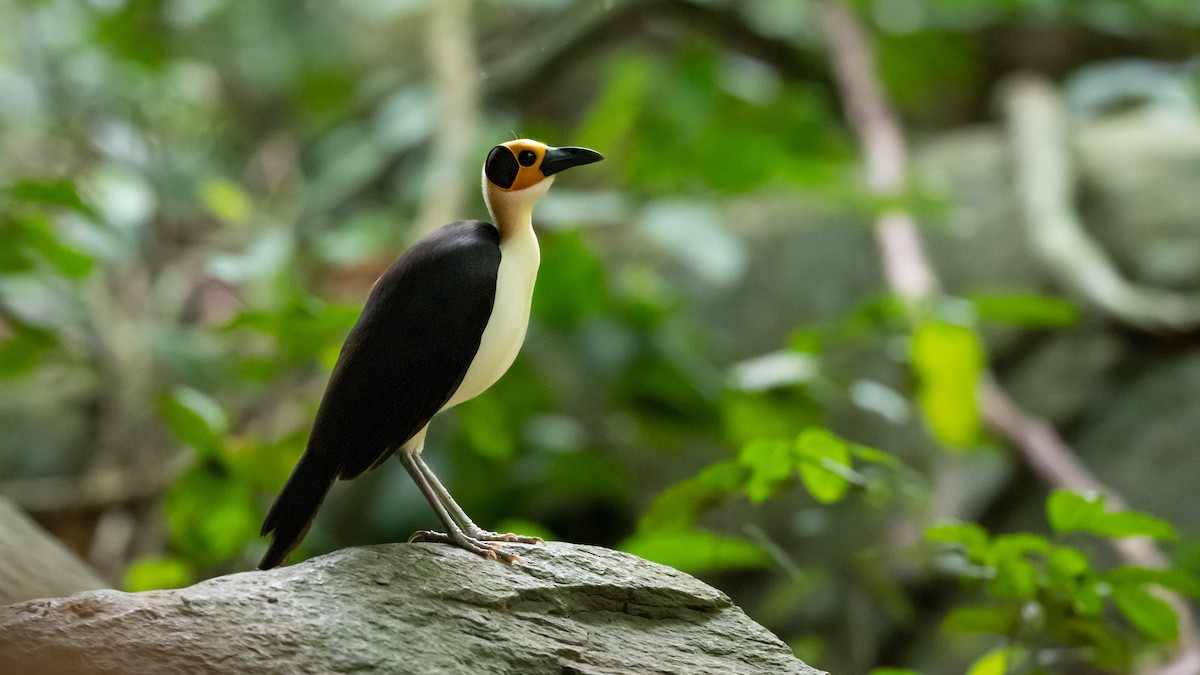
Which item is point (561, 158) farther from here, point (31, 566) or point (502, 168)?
point (31, 566)

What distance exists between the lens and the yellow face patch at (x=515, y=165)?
5.65ft

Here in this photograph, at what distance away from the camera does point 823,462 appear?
1946 millimetres

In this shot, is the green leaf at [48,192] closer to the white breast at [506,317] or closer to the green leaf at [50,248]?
the green leaf at [50,248]

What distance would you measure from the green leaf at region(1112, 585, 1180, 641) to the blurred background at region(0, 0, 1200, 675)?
246 millimetres

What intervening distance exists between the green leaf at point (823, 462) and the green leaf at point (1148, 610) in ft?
1.66

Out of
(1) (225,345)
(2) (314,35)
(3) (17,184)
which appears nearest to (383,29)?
(2) (314,35)

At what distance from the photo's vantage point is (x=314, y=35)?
518 cm

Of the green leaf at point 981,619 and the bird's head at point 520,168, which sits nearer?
the bird's head at point 520,168

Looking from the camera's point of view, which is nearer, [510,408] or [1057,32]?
[510,408]

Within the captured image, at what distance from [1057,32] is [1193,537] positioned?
3.39 meters

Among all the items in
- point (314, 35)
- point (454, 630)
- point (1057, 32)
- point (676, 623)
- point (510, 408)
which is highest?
point (1057, 32)

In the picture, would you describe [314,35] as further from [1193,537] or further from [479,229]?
[1193,537]

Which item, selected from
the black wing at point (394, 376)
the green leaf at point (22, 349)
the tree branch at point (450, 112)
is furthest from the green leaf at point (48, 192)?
the black wing at point (394, 376)

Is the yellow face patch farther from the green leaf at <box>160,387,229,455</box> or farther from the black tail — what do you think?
the green leaf at <box>160,387,229,455</box>
